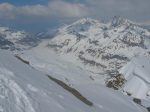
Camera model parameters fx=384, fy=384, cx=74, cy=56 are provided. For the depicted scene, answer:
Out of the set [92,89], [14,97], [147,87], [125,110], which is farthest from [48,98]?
[147,87]

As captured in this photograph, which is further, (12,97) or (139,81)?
(139,81)

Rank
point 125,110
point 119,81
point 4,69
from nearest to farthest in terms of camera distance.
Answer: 1. point 4,69
2. point 125,110
3. point 119,81

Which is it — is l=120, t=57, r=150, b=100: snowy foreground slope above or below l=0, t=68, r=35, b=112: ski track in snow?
below

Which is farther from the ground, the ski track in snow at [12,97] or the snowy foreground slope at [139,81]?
the ski track in snow at [12,97]

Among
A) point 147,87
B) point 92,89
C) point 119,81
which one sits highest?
point 92,89

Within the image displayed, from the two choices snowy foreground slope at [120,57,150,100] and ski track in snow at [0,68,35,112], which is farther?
snowy foreground slope at [120,57,150,100]

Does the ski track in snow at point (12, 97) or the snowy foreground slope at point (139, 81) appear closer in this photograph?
the ski track in snow at point (12, 97)

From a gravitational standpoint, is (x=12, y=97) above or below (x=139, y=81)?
above

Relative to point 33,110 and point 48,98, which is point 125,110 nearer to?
point 48,98
